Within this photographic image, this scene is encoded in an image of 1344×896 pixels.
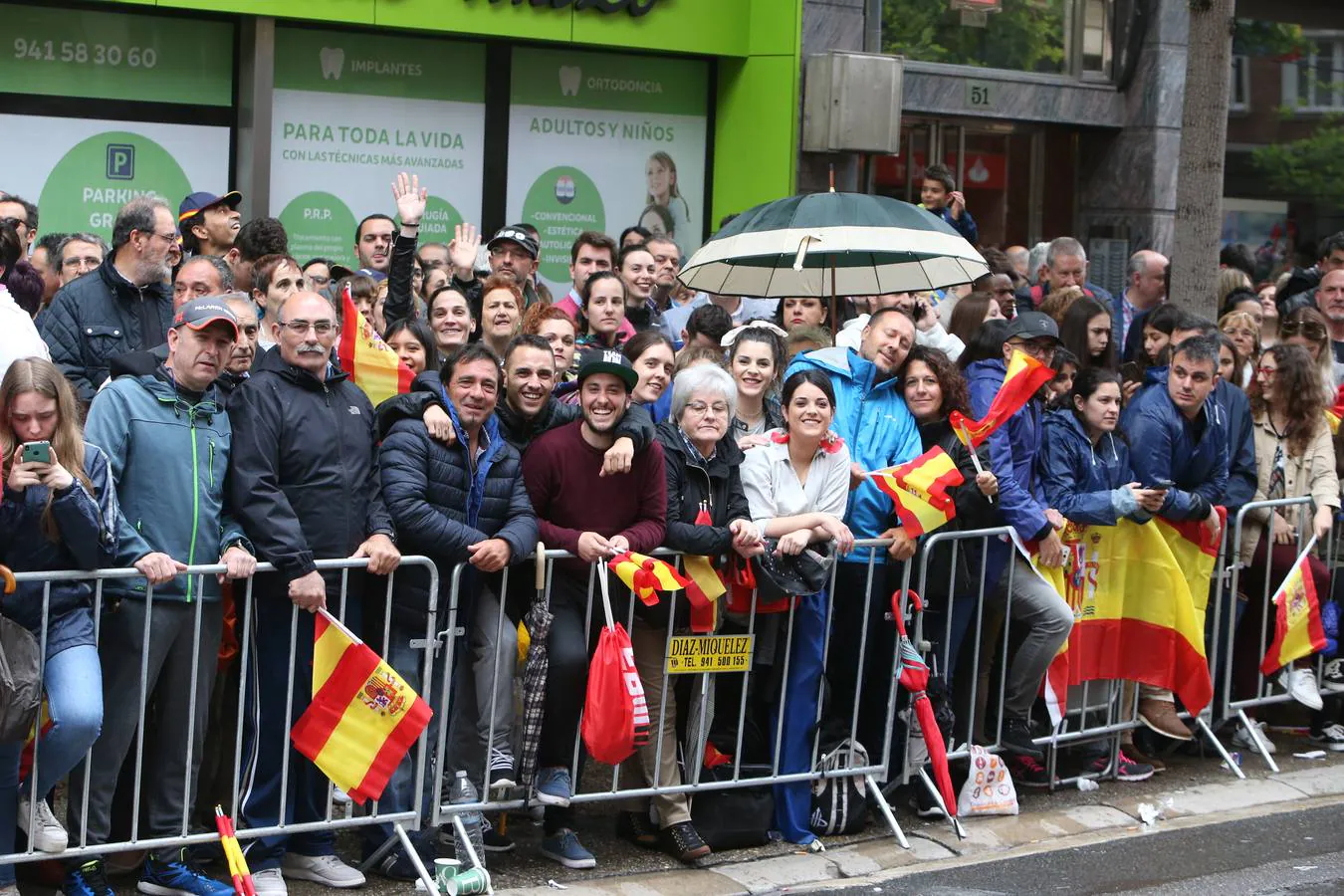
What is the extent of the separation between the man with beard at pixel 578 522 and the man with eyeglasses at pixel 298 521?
0.73m

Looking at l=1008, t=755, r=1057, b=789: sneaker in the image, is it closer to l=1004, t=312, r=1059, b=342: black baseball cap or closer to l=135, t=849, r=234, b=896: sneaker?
l=1004, t=312, r=1059, b=342: black baseball cap

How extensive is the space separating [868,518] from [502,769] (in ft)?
6.59

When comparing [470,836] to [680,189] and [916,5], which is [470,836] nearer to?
[680,189]

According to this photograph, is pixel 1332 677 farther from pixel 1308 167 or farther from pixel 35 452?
pixel 1308 167

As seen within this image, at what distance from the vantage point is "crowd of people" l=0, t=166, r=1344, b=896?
628 centimetres

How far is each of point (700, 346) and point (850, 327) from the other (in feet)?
4.24

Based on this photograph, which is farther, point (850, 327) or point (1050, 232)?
point (1050, 232)

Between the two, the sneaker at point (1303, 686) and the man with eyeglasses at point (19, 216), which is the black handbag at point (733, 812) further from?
the man with eyeglasses at point (19, 216)

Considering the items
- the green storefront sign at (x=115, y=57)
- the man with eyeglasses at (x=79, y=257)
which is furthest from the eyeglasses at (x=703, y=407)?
the green storefront sign at (x=115, y=57)

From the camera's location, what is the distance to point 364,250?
32.4 feet

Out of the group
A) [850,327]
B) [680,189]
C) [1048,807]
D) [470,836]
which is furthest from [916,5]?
[470,836]

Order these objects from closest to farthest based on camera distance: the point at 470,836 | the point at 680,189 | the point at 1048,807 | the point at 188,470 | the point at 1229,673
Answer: the point at 188,470 → the point at 470,836 → the point at 1048,807 → the point at 1229,673 → the point at 680,189

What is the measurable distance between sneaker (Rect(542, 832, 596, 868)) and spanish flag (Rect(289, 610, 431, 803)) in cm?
91

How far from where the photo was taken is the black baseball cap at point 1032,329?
859 cm
